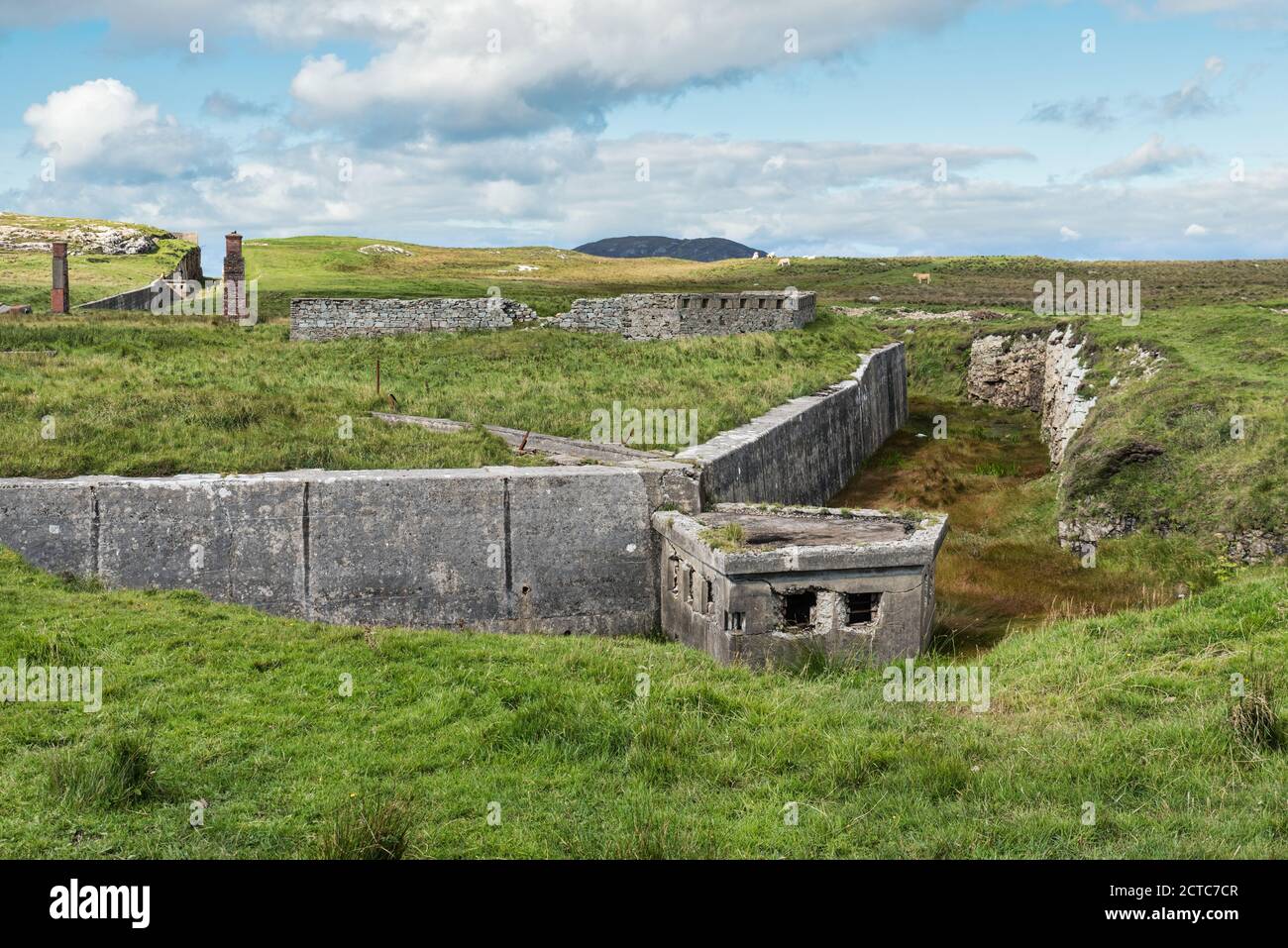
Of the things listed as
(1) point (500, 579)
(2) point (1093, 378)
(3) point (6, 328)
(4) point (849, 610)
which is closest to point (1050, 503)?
(2) point (1093, 378)

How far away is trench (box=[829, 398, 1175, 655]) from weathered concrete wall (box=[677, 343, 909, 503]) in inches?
25.7

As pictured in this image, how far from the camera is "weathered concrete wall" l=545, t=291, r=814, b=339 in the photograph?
27688mm

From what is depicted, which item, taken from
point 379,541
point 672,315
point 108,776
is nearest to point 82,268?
point 672,315

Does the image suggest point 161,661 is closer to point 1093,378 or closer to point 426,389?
point 426,389

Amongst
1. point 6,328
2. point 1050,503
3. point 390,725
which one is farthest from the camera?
point 6,328

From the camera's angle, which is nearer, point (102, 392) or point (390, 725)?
point (390, 725)

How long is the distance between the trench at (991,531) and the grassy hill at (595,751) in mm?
3330

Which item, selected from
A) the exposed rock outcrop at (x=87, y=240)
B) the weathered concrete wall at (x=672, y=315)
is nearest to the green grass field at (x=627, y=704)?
the weathered concrete wall at (x=672, y=315)

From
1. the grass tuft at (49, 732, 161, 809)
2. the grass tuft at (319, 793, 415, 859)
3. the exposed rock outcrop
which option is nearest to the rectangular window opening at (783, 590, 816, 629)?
the grass tuft at (319, 793, 415, 859)

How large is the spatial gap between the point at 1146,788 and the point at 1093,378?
21.1m

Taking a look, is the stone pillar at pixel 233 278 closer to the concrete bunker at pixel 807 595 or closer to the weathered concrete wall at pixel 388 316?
the weathered concrete wall at pixel 388 316

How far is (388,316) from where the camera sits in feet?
86.5

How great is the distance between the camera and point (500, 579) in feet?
38.2

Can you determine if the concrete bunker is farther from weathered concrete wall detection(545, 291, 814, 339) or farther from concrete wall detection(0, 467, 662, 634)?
weathered concrete wall detection(545, 291, 814, 339)
